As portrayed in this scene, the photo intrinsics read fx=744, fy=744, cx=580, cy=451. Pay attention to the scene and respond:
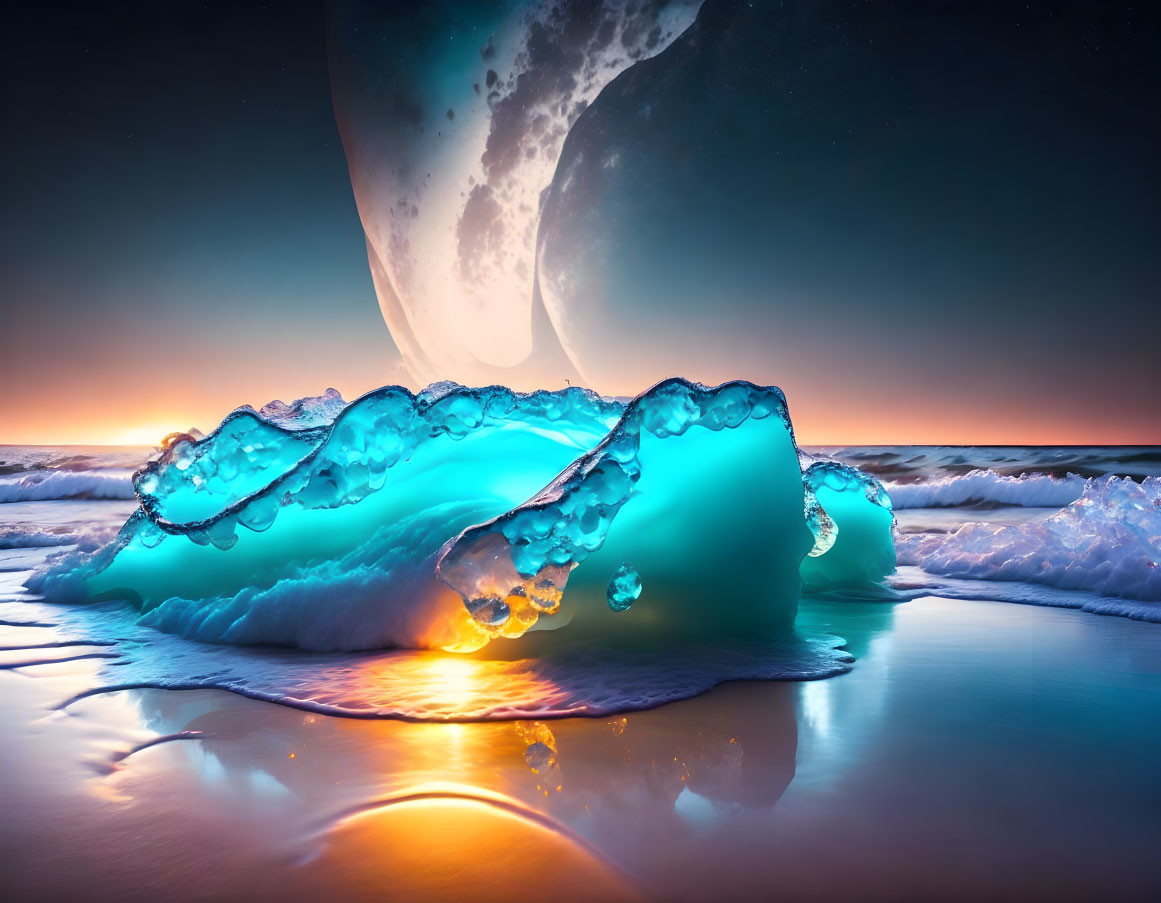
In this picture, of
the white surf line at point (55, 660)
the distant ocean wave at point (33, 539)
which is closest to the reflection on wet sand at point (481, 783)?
the white surf line at point (55, 660)

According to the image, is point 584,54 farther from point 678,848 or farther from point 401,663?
point 678,848

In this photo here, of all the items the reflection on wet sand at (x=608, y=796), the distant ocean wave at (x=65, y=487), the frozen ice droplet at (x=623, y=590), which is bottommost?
the reflection on wet sand at (x=608, y=796)

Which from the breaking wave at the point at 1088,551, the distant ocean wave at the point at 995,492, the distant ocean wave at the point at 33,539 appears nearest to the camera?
the breaking wave at the point at 1088,551

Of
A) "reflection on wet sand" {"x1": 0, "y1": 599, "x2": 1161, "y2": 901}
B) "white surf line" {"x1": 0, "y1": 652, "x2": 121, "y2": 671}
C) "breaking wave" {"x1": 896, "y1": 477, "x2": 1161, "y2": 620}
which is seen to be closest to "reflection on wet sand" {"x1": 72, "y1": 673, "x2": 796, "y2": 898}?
"reflection on wet sand" {"x1": 0, "y1": 599, "x2": 1161, "y2": 901}

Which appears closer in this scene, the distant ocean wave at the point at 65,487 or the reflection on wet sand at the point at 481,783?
the reflection on wet sand at the point at 481,783

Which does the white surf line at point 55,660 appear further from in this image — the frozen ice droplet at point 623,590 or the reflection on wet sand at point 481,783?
the frozen ice droplet at point 623,590

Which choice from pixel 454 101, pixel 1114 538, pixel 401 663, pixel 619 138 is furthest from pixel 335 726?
pixel 619 138

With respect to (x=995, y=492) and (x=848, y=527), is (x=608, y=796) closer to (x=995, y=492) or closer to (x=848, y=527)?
(x=848, y=527)

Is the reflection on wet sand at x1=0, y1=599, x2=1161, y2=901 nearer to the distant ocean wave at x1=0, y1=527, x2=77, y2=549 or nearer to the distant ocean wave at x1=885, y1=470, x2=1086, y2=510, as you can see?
the distant ocean wave at x1=0, y1=527, x2=77, y2=549
